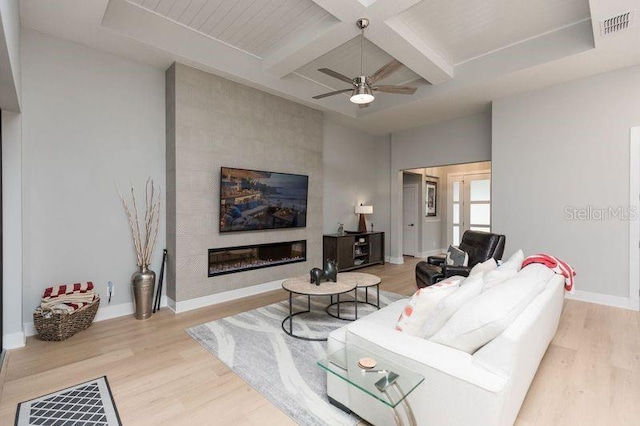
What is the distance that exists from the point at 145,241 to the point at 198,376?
201cm

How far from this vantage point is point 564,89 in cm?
405

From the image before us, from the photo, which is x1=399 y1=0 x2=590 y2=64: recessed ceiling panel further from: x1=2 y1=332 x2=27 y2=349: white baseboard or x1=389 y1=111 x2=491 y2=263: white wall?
x1=2 y1=332 x2=27 y2=349: white baseboard

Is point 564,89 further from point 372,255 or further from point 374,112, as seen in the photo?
point 372,255

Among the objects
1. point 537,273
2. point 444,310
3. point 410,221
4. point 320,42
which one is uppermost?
point 320,42

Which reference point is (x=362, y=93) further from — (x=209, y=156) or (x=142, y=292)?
(x=142, y=292)

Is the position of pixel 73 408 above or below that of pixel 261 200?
below

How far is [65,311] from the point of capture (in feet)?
9.25

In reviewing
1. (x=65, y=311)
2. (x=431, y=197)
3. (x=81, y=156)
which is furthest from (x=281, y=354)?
(x=431, y=197)

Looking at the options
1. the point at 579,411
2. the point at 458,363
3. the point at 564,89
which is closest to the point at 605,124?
the point at 564,89

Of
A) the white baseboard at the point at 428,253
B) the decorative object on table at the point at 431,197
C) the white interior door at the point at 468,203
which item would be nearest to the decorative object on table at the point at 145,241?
the white baseboard at the point at 428,253

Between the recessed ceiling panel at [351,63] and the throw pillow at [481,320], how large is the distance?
316 centimetres

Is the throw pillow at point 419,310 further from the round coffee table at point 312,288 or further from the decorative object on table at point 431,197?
the decorative object on table at point 431,197

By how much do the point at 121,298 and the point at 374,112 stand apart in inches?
183

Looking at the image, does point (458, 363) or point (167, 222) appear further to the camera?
point (167, 222)
